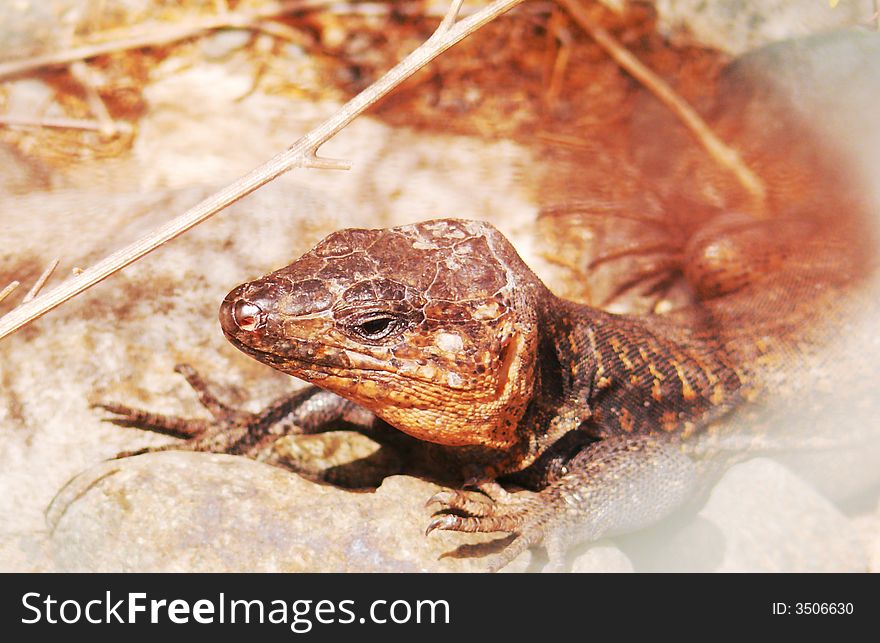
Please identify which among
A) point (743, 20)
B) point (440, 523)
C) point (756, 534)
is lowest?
point (440, 523)

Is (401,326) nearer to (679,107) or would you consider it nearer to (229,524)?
(229,524)

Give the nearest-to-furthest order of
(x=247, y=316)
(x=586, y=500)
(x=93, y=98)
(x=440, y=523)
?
(x=247, y=316)
(x=440, y=523)
(x=586, y=500)
(x=93, y=98)

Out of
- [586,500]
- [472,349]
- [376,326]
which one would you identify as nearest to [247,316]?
[376,326]

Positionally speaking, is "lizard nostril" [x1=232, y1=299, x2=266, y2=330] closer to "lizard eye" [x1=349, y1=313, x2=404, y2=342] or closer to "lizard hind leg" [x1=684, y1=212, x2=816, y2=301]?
"lizard eye" [x1=349, y1=313, x2=404, y2=342]

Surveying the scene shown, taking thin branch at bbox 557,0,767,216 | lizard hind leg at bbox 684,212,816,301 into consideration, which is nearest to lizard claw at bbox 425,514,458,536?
lizard hind leg at bbox 684,212,816,301

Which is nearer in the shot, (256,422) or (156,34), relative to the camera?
(256,422)

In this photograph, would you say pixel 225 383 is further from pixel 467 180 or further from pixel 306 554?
pixel 467 180
